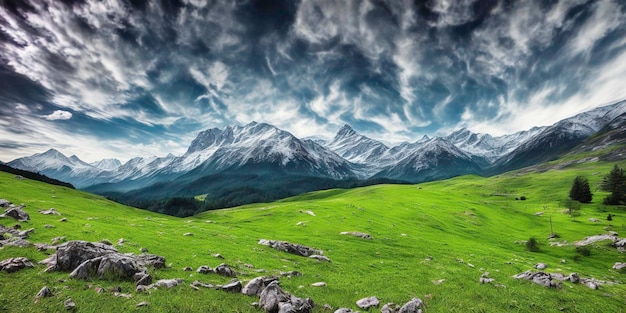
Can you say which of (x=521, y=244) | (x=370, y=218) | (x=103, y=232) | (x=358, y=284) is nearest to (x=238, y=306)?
(x=358, y=284)

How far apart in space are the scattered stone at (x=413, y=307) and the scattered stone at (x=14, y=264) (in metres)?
32.4

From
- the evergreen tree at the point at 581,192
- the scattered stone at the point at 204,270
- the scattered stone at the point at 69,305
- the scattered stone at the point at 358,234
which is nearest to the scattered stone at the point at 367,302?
the scattered stone at the point at 204,270

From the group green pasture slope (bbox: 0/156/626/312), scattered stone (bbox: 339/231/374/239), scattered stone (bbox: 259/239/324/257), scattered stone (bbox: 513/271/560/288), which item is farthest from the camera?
scattered stone (bbox: 339/231/374/239)

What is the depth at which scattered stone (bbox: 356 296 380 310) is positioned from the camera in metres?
25.3

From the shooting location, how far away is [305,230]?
221ft

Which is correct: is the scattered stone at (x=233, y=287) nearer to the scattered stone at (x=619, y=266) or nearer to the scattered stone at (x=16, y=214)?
the scattered stone at (x=16, y=214)

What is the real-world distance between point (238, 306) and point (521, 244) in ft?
286

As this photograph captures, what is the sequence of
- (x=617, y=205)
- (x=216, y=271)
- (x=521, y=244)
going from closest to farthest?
(x=216, y=271) < (x=521, y=244) < (x=617, y=205)

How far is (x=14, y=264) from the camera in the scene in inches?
894

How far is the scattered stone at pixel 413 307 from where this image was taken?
24.5m

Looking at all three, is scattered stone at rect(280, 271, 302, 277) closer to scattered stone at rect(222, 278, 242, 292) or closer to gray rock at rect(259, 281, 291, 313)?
scattered stone at rect(222, 278, 242, 292)

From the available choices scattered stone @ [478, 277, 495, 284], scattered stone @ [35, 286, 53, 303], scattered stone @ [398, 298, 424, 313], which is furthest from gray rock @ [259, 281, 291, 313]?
scattered stone @ [478, 277, 495, 284]

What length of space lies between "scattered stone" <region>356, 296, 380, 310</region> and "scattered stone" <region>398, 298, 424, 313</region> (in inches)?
97.4

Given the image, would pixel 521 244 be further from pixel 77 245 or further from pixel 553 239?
pixel 77 245
